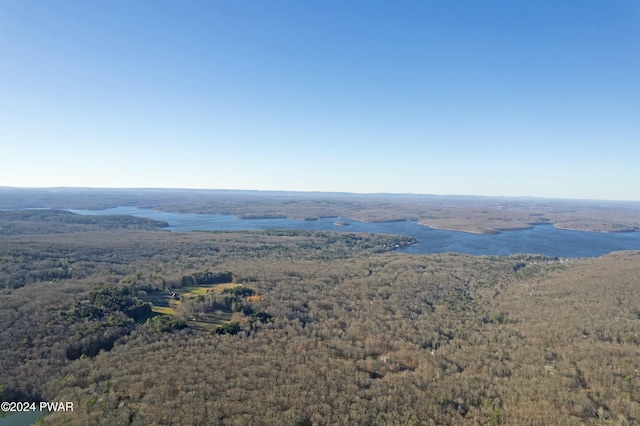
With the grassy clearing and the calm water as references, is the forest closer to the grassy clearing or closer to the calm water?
the grassy clearing

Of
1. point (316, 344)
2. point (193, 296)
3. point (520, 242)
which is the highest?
point (520, 242)

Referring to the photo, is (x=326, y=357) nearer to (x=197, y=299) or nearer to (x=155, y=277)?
(x=197, y=299)

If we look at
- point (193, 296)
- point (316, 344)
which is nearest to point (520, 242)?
point (316, 344)

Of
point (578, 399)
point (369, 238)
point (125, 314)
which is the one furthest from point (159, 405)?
point (369, 238)

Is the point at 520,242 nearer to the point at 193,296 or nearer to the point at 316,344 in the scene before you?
the point at 316,344

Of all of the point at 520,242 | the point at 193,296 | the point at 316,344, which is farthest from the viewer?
the point at 520,242

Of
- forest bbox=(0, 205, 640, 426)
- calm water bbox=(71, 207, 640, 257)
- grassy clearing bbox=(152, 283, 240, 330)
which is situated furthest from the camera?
calm water bbox=(71, 207, 640, 257)

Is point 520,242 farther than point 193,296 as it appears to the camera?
Yes

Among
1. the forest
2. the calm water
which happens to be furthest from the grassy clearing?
the calm water

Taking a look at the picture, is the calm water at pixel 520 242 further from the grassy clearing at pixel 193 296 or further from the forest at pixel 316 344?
the grassy clearing at pixel 193 296

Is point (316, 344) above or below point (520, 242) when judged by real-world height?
below
